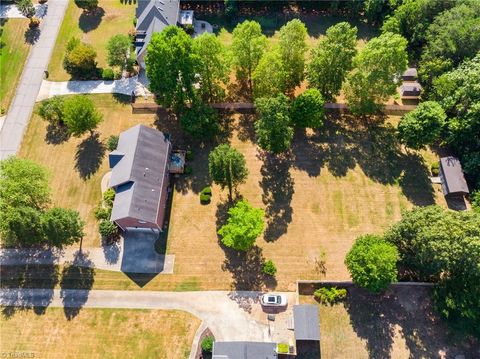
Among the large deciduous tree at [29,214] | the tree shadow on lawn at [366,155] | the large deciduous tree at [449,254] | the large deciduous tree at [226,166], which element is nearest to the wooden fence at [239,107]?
the tree shadow on lawn at [366,155]

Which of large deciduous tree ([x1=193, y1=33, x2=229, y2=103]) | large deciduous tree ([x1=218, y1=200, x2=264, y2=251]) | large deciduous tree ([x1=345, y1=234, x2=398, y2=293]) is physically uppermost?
large deciduous tree ([x1=193, y1=33, x2=229, y2=103])

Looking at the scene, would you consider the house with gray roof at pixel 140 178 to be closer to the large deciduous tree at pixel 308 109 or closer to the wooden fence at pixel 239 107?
the wooden fence at pixel 239 107

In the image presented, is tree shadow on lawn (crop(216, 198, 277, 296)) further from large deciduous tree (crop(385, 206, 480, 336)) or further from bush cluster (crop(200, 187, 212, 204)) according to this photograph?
large deciduous tree (crop(385, 206, 480, 336))

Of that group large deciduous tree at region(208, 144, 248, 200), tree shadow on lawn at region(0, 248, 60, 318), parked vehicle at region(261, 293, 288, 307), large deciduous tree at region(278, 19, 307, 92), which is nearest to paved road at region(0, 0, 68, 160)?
tree shadow on lawn at region(0, 248, 60, 318)

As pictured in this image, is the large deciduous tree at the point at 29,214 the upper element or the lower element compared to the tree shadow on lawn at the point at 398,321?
upper

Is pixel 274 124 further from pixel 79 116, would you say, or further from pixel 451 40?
pixel 451 40
